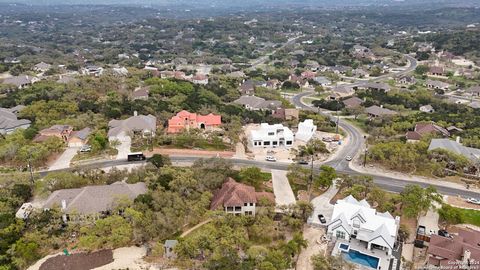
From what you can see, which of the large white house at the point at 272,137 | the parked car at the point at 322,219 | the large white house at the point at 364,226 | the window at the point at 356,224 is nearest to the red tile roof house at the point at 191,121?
the large white house at the point at 272,137

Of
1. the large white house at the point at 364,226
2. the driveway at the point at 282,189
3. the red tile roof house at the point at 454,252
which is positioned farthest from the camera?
the driveway at the point at 282,189

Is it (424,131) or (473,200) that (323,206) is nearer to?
(473,200)

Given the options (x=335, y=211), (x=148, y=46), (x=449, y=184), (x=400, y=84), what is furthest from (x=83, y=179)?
(x=148, y=46)

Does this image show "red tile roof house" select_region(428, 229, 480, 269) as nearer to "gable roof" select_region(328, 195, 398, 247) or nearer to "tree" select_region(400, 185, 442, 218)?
"gable roof" select_region(328, 195, 398, 247)

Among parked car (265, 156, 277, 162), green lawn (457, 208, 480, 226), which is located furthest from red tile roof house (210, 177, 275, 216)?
green lawn (457, 208, 480, 226)

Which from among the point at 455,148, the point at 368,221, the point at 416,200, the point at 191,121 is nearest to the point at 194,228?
the point at 368,221

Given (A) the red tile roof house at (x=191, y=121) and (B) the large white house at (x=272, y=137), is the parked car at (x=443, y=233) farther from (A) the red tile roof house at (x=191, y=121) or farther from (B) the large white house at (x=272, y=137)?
(A) the red tile roof house at (x=191, y=121)
